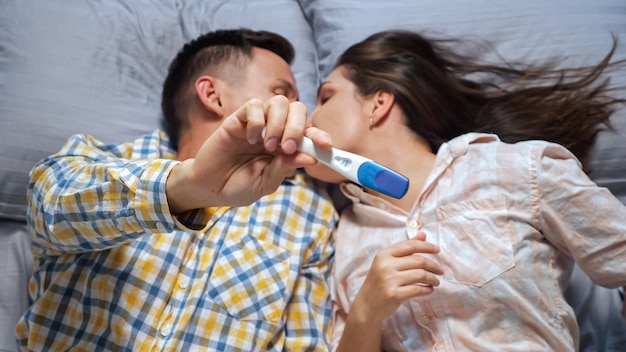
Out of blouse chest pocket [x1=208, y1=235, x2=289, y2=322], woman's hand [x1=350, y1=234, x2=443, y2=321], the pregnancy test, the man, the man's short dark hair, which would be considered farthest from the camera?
the man's short dark hair

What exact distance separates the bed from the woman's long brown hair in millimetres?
42

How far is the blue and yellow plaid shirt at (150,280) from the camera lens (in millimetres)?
1029

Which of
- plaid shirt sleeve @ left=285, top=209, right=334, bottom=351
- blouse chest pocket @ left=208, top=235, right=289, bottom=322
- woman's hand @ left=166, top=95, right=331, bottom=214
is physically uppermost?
woman's hand @ left=166, top=95, right=331, bottom=214

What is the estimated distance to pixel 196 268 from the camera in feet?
3.74

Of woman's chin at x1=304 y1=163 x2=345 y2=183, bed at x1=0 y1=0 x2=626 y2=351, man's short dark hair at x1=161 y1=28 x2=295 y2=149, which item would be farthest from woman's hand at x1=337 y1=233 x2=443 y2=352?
man's short dark hair at x1=161 y1=28 x2=295 y2=149

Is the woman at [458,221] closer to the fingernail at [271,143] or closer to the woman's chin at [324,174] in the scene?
the woman's chin at [324,174]

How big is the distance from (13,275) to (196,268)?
39 cm

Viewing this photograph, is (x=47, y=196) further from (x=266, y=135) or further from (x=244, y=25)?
(x=244, y=25)

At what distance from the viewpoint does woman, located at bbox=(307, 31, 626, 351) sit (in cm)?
104

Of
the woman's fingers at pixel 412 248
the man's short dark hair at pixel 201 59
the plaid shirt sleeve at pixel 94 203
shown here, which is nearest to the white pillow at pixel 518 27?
the man's short dark hair at pixel 201 59

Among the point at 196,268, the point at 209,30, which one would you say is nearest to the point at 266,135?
the point at 196,268

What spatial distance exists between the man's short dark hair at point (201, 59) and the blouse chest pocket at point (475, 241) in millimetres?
533

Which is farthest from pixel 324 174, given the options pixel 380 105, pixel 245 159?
pixel 245 159

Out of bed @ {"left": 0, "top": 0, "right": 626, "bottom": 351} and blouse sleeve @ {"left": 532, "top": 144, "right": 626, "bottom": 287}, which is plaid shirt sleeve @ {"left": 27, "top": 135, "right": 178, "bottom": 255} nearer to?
bed @ {"left": 0, "top": 0, "right": 626, "bottom": 351}
